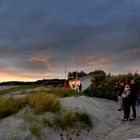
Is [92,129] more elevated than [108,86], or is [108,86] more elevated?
[108,86]

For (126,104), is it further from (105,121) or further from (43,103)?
(43,103)

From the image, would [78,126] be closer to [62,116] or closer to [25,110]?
[62,116]

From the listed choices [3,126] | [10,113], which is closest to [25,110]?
[10,113]

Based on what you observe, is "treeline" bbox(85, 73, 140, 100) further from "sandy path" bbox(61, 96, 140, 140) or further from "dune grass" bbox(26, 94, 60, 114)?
"dune grass" bbox(26, 94, 60, 114)

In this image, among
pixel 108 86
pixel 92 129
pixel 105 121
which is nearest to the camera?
pixel 92 129

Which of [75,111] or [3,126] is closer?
[3,126]

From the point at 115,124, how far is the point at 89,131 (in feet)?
4.63

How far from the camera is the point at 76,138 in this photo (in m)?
20.8

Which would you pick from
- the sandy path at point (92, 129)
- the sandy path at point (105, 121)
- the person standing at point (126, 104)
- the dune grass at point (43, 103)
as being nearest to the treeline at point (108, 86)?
the sandy path at point (105, 121)

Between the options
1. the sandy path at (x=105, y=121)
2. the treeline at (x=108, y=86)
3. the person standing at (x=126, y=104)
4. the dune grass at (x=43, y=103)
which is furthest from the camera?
the treeline at (x=108, y=86)

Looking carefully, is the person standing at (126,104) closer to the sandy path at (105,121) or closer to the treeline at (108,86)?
the sandy path at (105,121)

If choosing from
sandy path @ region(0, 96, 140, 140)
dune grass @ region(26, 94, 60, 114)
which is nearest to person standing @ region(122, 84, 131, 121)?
sandy path @ region(0, 96, 140, 140)

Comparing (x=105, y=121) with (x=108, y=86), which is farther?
(x=108, y=86)

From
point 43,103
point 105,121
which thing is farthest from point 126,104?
point 43,103
